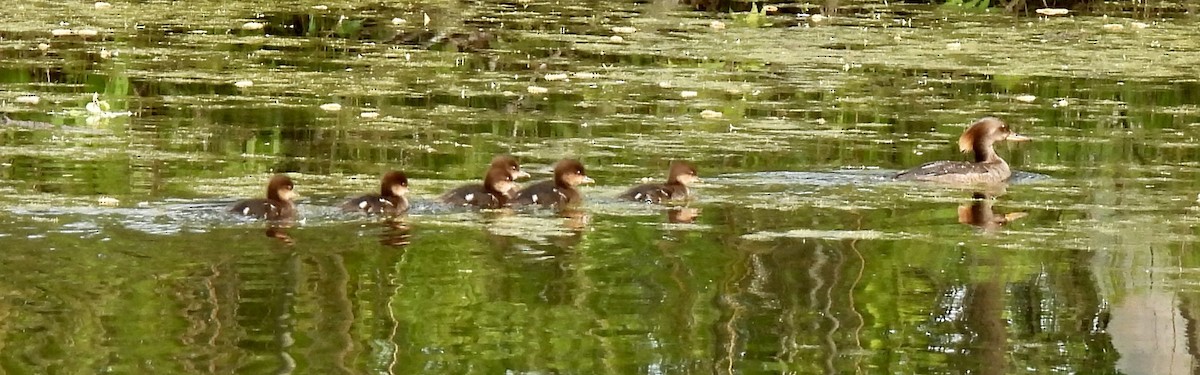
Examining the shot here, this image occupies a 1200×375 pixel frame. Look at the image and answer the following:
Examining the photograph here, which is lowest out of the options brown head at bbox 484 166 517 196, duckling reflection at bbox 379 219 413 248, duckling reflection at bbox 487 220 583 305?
duckling reflection at bbox 487 220 583 305

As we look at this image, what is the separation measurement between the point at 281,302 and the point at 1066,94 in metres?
6.60

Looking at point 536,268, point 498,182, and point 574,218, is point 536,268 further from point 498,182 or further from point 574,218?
point 498,182

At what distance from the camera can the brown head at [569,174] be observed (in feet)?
24.5

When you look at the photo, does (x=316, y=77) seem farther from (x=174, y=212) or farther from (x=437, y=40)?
(x=174, y=212)

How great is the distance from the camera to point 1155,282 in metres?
5.88

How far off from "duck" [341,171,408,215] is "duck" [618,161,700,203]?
83cm

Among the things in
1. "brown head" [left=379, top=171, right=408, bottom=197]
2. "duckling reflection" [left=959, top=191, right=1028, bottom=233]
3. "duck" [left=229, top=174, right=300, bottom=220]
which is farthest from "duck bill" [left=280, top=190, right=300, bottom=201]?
"duckling reflection" [left=959, top=191, right=1028, bottom=233]

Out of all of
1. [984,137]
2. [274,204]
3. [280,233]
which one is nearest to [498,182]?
[274,204]

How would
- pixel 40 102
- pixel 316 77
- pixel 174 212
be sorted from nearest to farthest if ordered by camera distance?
pixel 174 212 < pixel 40 102 < pixel 316 77

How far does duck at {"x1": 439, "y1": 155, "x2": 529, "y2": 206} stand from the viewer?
7086 millimetres

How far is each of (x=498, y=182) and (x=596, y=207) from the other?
0.35 metres

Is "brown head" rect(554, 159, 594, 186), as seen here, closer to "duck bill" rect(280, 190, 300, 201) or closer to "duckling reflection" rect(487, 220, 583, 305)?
"duckling reflection" rect(487, 220, 583, 305)

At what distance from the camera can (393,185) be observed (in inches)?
273

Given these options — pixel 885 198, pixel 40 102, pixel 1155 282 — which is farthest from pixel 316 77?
pixel 1155 282
